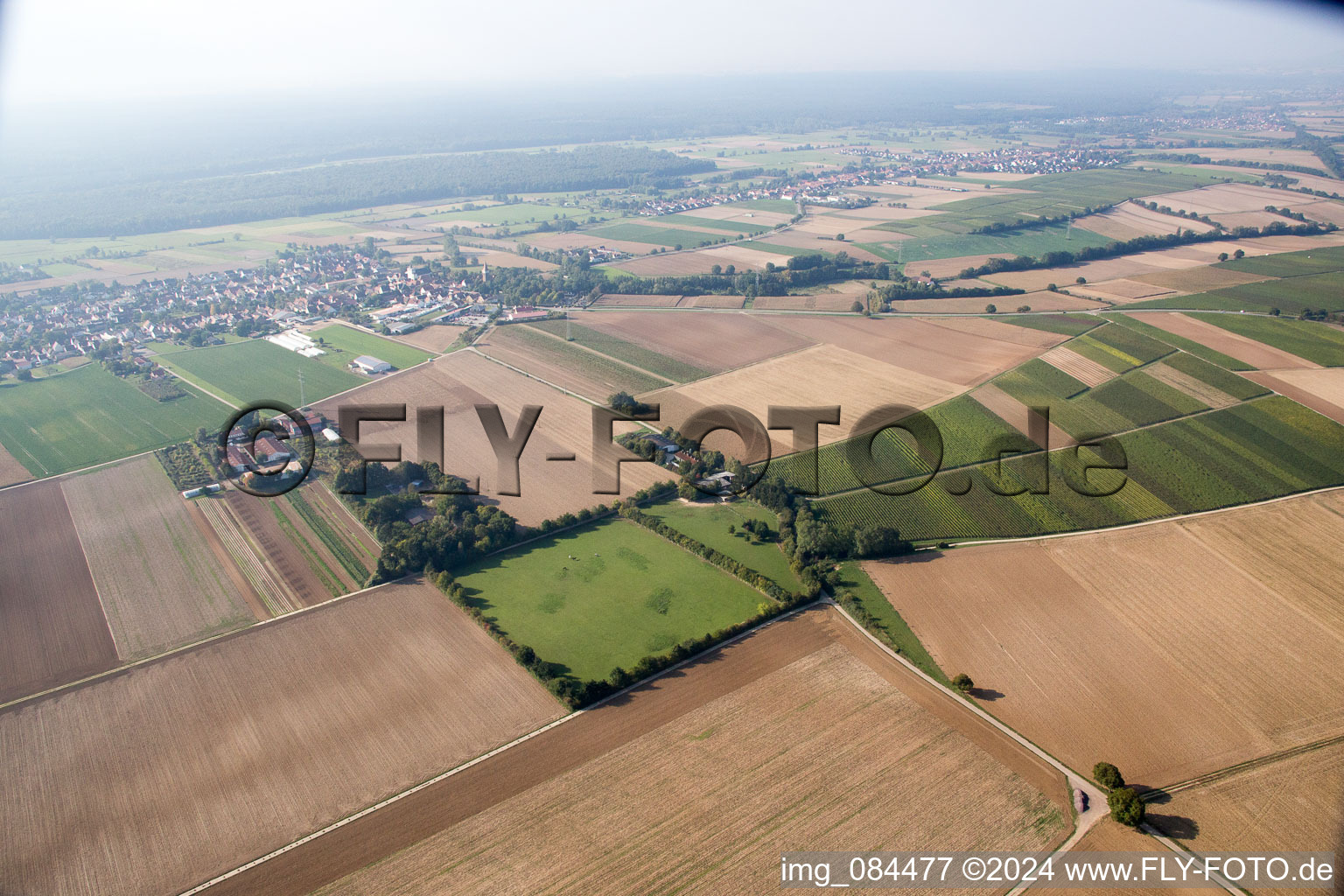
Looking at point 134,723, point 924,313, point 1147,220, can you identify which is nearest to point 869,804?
point 134,723

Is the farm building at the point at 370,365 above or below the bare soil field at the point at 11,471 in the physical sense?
above

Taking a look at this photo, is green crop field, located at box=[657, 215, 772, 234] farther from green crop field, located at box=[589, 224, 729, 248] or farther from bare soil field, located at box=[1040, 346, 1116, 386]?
bare soil field, located at box=[1040, 346, 1116, 386]

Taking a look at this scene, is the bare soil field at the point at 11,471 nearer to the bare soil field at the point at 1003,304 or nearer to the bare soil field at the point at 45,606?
the bare soil field at the point at 45,606

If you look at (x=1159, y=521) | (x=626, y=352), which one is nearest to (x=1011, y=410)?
(x=1159, y=521)

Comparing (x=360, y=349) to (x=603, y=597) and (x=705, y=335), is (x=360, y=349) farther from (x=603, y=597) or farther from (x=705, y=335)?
(x=603, y=597)

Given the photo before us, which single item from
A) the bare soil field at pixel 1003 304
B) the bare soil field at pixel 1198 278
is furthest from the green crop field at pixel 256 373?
the bare soil field at pixel 1198 278

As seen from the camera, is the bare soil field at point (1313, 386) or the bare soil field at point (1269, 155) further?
the bare soil field at point (1269, 155)
